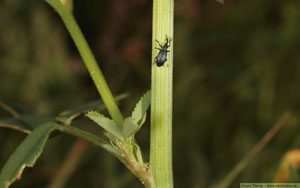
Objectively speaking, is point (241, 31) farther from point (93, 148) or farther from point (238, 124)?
point (93, 148)

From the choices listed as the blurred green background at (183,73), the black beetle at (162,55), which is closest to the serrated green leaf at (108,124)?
the black beetle at (162,55)

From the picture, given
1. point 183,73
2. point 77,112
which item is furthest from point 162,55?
point 183,73

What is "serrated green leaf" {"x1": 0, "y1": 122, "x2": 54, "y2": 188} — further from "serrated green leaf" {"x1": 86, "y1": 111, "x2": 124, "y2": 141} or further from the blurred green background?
the blurred green background

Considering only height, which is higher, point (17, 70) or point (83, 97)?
point (17, 70)

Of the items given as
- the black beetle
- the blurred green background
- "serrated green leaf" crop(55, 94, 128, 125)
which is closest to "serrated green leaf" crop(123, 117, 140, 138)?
the black beetle

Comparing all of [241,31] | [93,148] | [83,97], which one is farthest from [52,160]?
[241,31]

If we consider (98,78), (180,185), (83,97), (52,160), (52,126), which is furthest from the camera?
(83,97)

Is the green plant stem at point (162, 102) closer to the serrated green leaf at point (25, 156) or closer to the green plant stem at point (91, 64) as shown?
the green plant stem at point (91, 64)

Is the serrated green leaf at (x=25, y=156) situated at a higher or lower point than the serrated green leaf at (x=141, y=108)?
lower
